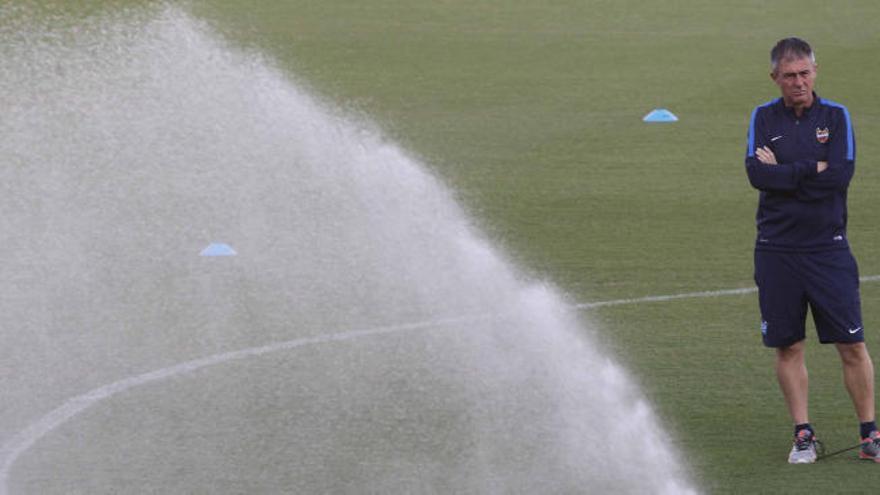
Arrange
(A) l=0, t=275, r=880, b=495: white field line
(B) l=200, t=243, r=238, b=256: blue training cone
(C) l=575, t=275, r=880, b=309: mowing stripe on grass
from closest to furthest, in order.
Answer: (A) l=0, t=275, r=880, b=495: white field line < (C) l=575, t=275, r=880, b=309: mowing stripe on grass < (B) l=200, t=243, r=238, b=256: blue training cone

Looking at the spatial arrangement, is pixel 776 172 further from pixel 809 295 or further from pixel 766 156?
pixel 809 295

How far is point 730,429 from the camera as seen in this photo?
297 inches

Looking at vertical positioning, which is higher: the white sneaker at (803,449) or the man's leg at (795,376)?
the man's leg at (795,376)

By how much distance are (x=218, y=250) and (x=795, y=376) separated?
16.3 ft

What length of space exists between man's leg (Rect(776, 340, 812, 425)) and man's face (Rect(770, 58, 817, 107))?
0.98 metres

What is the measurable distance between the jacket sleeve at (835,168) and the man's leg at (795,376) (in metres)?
0.61

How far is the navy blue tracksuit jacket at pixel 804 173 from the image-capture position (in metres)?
6.88

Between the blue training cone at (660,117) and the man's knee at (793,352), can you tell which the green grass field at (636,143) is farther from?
the man's knee at (793,352)

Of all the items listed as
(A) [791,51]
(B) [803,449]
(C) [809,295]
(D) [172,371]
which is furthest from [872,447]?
(D) [172,371]

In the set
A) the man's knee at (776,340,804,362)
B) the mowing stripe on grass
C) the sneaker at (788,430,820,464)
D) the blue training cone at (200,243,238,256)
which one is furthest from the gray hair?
the blue training cone at (200,243,238,256)

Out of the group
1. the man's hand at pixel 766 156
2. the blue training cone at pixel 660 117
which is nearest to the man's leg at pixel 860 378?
the man's hand at pixel 766 156

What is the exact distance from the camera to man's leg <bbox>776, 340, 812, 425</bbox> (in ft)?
23.3

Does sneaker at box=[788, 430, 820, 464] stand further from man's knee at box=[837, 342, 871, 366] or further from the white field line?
the white field line

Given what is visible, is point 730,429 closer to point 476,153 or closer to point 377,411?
point 377,411
